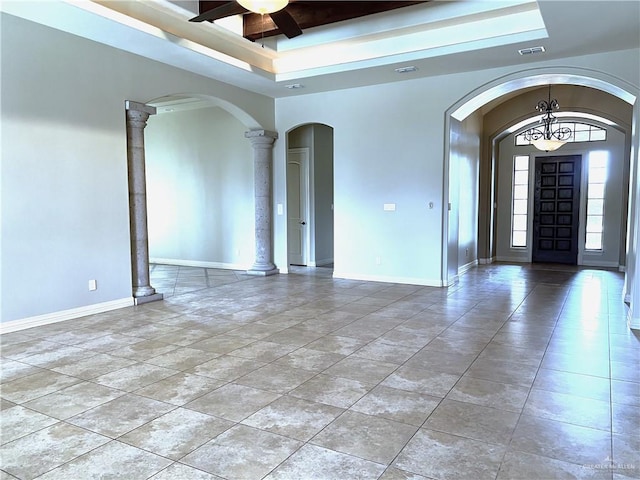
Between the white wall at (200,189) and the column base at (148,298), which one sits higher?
the white wall at (200,189)

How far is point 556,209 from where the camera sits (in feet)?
32.3

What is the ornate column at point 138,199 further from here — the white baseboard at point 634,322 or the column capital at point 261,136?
the white baseboard at point 634,322

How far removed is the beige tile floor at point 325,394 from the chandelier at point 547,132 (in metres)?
4.09

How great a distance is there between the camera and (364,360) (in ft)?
11.9

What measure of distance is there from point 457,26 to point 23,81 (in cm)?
489

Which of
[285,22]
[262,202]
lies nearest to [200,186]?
[262,202]

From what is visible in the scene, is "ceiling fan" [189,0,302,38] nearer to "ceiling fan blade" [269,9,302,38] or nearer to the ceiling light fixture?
"ceiling fan blade" [269,9,302,38]

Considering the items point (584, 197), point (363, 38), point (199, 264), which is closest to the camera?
point (363, 38)

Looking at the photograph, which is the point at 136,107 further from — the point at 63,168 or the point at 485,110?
the point at 485,110

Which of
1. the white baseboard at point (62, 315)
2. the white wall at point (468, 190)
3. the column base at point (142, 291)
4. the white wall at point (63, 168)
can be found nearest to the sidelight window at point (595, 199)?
the white wall at point (468, 190)

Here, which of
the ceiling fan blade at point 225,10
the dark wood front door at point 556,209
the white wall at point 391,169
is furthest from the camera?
the dark wood front door at point 556,209

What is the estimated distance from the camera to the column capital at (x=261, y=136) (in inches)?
307

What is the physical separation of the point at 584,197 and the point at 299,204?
19.7ft

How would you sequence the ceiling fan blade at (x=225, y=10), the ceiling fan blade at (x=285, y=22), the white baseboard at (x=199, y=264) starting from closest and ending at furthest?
the ceiling fan blade at (x=225, y=10)
the ceiling fan blade at (x=285, y=22)
the white baseboard at (x=199, y=264)
